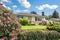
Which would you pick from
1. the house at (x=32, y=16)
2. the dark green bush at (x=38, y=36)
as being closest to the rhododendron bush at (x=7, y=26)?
the dark green bush at (x=38, y=36)

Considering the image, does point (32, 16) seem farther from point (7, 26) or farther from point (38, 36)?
point (7, 26)

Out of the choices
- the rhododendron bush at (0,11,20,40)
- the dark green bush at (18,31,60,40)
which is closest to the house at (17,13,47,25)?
the dark green bush at (18,31,60,40)

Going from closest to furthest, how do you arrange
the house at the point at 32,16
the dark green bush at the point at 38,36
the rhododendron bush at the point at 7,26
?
the rhododendron bush at the point at 7,26, the dark green bush at the point at 38,36, the house at the point at 32,16

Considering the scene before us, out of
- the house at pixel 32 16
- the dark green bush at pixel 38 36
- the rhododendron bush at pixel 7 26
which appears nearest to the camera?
the rhododendron bush at pixel 7 26

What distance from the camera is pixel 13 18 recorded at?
37.3 feet

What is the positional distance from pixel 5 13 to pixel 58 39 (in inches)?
194

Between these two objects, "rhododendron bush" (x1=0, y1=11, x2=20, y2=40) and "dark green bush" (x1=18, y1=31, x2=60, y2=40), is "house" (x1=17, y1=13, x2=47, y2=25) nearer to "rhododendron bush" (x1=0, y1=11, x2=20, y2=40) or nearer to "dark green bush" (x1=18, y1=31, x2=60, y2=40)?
"dark green bush" (x1=18, y1=31, x2=60, y2=40)

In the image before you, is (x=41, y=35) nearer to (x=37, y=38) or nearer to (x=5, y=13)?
(x=37, y=38)

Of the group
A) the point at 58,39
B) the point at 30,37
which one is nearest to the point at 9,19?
the point at 30,37

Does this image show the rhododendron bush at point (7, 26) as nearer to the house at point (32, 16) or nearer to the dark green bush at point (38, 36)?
the dark green bush at point (38, 36)

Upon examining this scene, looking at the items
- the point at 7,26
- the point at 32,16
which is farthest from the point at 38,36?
the point at 32,16

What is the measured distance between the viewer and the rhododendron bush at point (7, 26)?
1036 cm

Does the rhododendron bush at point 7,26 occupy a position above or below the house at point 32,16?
above

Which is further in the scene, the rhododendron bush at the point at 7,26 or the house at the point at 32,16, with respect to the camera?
the house at the point at 32,16
